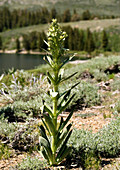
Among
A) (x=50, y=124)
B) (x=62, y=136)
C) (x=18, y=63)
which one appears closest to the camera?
(x=50, y=124)

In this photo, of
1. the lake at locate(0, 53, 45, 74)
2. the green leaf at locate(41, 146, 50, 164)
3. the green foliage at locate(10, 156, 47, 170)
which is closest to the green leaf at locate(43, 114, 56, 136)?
the green leaf at locate(41, 146, 50, 164)

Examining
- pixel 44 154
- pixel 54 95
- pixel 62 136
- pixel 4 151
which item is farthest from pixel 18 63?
pixel 54 95

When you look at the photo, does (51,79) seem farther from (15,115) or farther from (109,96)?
(109,96)

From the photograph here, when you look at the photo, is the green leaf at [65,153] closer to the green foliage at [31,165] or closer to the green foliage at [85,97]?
the green foliage at [31,165]

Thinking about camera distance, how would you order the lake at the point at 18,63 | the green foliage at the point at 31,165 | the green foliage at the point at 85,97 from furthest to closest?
the lake at the point at 18,63 → the green foliage at the point at 85,97 → the green foliage at the point at 31,165

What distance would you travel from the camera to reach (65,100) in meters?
2.93

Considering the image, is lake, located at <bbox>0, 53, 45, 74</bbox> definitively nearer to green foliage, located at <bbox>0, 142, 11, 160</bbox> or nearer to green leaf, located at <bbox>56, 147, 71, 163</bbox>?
green foliage, located at <bbox>0, 142, 11, 160</bbox>

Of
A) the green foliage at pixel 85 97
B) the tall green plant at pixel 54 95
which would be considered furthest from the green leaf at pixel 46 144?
the green foliage at pixel 85 97

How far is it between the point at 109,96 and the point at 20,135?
11.9ft

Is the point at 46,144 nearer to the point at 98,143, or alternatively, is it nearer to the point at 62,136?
the point at 62,136

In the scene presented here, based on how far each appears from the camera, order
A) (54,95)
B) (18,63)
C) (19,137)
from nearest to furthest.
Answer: (54,95) → (19,137) → (18,63)

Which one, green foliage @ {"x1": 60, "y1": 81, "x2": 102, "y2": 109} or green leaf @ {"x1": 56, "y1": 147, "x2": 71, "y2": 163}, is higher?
green leaf @ {"x1": 56, "y1": 147, "x2": 71, "y2": 163}

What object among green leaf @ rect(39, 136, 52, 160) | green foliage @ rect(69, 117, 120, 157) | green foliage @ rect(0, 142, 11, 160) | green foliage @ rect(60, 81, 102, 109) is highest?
green leaf @ rect(39, 136, 52, 160)

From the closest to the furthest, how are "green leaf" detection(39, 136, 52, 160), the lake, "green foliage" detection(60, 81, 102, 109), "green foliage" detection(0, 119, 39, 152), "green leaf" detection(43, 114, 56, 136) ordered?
1. "green leaf" detection(43, 114, 56, 136)
2. "green leaf" detection(39, 136, 52, 160)
3. "green foliage" detection(0, 119, 39, 152)
4. "green foliage" detection(60, 81, 102, 109)
5. the lake
